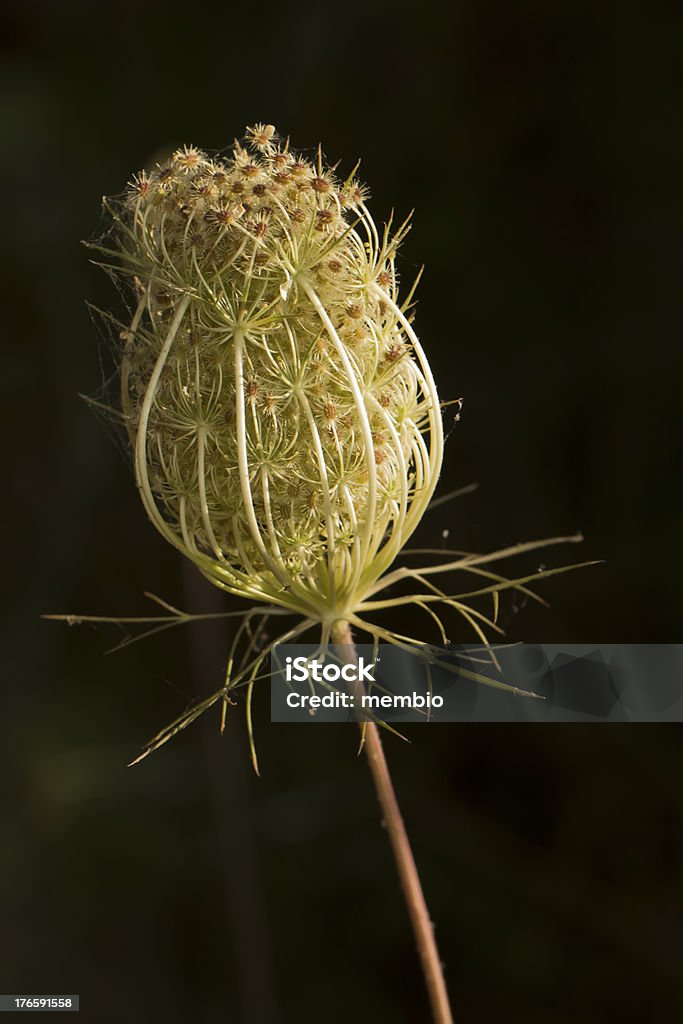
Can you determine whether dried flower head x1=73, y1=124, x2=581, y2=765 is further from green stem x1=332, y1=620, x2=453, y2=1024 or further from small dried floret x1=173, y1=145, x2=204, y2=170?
green stem x1=332, y1=620, x2=453, y2=1024

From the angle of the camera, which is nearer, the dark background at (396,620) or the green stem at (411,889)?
the green stem at (411,889)

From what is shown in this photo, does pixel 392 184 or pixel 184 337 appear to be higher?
pixel 392 184

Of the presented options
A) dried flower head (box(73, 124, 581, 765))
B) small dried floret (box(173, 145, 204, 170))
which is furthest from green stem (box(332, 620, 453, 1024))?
small dried floret (box(173, 145, 204, 170))

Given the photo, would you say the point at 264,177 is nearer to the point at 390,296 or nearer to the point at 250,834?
the point at 390,296

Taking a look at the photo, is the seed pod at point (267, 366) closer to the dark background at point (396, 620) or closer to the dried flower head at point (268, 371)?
the dried flower head at point (268, 371)

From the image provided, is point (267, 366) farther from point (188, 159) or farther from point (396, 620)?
point (396, 620)

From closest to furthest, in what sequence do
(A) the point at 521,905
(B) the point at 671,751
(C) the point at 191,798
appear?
(B) the point at 671,751, (A) the point at 521,905, (C) the point at 191,798

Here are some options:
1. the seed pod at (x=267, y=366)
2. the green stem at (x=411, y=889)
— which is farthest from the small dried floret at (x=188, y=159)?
the green stem at (x=411, y=889)

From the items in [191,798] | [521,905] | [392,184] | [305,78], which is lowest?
[521,905]

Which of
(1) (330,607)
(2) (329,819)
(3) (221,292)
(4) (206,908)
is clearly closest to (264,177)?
(3) (221,292)
